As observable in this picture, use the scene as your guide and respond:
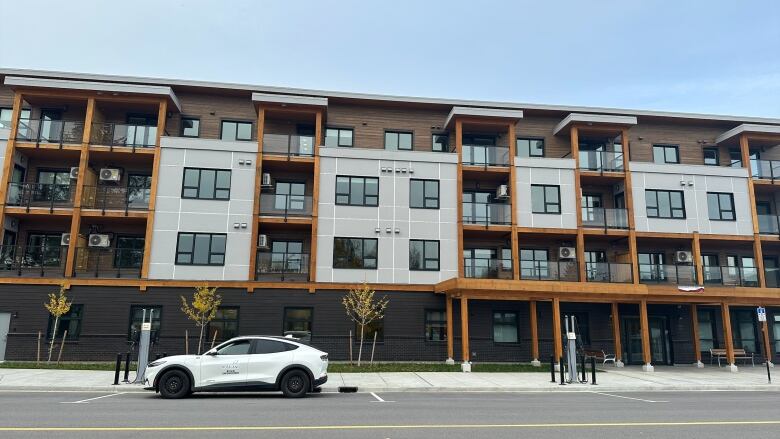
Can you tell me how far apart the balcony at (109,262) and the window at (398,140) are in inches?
508

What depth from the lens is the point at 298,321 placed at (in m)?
23.2

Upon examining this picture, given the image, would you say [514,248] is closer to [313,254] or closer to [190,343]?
[313,254]

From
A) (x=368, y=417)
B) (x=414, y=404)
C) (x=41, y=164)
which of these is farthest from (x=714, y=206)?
(x=41, y=164)

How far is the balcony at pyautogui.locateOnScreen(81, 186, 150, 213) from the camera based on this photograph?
Result: 2331 centimetres

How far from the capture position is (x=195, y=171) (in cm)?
2398

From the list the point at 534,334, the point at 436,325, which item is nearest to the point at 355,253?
the point at 436,325

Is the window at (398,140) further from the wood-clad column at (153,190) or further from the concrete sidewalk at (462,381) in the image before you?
the concrete sidewalk at (462,381)

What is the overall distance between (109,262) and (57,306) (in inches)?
109

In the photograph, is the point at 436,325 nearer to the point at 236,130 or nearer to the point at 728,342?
the point at 728,342

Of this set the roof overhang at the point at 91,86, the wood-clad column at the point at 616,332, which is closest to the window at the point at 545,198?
the wood-clad column at the point at 616,332

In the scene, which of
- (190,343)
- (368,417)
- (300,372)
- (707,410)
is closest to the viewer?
(368,417)

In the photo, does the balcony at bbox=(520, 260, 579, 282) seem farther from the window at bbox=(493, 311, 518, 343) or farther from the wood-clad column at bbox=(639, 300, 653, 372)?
the wood-clad column at bbox=(639, 300, 653, 372)

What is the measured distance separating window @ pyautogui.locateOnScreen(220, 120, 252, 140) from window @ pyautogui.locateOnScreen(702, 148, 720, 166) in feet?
81.3

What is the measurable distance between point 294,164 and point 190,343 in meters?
9.34
